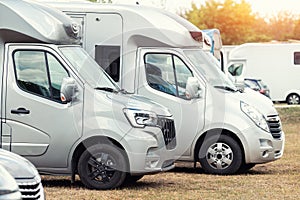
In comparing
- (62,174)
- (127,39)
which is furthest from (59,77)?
(127,39)

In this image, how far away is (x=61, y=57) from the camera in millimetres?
11906

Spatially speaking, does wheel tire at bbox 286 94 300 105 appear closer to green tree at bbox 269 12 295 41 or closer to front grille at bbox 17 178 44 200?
front grille at bbox 17 178 44 200

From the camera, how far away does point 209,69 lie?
574 inches

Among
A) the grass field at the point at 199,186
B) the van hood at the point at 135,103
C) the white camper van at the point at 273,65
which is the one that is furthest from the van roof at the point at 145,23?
the white camper van at the point at 273,65

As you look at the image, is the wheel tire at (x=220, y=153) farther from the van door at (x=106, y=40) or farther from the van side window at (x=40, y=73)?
the van side window at (x=40, y=73)

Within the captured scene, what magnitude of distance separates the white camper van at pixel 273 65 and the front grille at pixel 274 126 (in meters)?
26.8

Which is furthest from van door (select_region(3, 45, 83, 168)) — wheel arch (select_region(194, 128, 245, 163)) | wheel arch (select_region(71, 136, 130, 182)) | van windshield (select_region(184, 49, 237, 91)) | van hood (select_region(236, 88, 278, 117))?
van hood (select_region(236, 88, 278, 117))

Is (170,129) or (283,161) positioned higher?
(170,129)

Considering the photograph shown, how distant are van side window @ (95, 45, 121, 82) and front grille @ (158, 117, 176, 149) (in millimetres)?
1885

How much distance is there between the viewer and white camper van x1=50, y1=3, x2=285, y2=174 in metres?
14.0

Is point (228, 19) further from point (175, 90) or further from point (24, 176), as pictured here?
point (24, 176)

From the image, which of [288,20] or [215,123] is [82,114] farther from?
[288,20]

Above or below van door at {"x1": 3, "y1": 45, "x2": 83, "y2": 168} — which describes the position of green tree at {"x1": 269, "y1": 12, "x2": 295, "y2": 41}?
below

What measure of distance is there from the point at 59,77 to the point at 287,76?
31.5m
